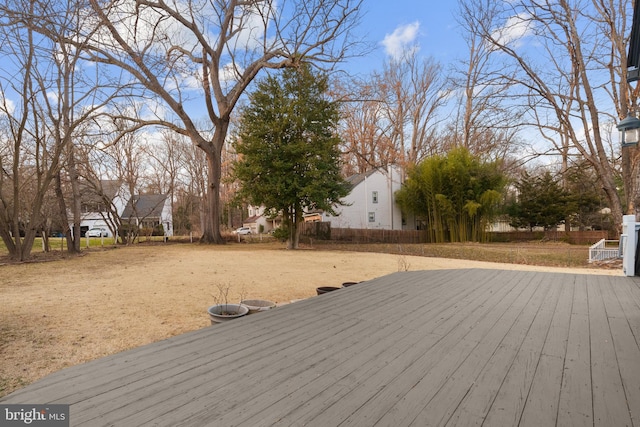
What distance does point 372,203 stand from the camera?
23.4 m

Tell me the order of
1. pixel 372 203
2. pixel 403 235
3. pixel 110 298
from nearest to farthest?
pixel 110 298
pixel 403 235
pixel 372 203

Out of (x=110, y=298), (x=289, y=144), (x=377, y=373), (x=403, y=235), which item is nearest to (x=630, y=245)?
(x=377, y=373)

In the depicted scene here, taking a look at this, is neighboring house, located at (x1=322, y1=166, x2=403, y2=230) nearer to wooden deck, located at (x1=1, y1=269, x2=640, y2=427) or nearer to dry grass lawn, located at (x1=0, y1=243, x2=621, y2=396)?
dry grass lawn, located at (x1=0, y1=243, x2=621, y2=396)

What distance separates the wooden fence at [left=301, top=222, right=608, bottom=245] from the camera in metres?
18.2

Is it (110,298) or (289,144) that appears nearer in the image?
(110,298)

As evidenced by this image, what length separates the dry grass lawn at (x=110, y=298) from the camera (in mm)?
2975

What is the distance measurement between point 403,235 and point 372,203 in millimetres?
3808

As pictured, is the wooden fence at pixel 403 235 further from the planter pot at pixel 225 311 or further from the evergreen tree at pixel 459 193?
the planter pot at pixel 225 311

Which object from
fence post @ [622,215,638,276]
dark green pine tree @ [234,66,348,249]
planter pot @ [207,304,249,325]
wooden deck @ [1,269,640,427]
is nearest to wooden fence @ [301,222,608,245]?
dark green pine tree @ [234,66,348,249]

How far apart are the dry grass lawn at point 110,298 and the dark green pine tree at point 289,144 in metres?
5.12

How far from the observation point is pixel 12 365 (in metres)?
2.63

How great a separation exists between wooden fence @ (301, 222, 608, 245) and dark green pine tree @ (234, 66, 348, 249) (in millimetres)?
5650

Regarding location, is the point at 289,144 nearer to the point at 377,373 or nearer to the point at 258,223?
the point at 377,373

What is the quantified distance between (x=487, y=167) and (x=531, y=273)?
15.1m
